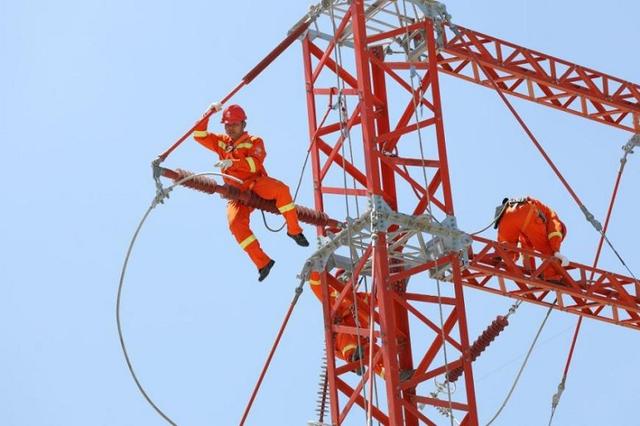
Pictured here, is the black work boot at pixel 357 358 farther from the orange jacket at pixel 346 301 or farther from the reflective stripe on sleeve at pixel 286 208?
the reflective stripe on sleeve at pixel 286 208

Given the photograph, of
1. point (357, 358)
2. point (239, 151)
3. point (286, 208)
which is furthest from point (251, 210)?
point (357, 358)

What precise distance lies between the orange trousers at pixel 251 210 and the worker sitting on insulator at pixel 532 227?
5.79 meters

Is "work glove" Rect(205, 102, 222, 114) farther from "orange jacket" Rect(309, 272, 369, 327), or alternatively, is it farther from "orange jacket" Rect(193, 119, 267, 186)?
"orange jacket" Rect(309, 272, 369, 327)

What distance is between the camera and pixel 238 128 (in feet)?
87.9

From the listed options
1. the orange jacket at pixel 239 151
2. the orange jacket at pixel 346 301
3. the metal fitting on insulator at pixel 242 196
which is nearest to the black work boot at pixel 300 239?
the metal fitting on insulator at pixel 242 196

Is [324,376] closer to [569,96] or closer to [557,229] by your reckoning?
[557,229]

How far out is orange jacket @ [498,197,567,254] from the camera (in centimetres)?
3023

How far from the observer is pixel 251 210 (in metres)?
26.5

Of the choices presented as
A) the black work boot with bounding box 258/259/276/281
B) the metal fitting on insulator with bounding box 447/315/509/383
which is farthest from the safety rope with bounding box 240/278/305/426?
the metal fitting on insulator with bounding box 447/315/509/383

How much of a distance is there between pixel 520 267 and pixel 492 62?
384 centimetres

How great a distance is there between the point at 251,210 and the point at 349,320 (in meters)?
2.42

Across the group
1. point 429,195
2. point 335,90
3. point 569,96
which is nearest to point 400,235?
point 429,195

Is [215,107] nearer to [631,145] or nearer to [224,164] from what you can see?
[224,164]

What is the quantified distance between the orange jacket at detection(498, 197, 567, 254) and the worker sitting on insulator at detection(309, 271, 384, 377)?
15.0 feet
